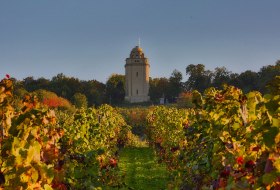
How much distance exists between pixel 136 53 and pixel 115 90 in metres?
10.2

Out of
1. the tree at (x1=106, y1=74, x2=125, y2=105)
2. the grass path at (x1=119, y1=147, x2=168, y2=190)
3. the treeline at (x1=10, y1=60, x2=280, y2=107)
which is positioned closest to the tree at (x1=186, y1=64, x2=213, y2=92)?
the treeline at (x1=10, y1=60, x2=280, y2=107)

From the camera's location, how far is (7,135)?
4512 mm


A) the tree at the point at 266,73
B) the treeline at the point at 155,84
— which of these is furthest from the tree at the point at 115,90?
the tree at the point at 266,73

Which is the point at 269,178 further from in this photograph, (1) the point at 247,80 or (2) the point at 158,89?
(2) the point at 158,89

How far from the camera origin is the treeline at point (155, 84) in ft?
214

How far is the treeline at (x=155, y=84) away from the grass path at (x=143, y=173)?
38.4 meters

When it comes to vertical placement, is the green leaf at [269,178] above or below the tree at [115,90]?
below

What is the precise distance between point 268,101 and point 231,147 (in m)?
1.95

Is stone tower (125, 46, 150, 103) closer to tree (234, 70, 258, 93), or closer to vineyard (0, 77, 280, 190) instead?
tree (234, 70, 258, 93)

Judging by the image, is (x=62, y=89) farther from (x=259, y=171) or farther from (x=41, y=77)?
(x=259, y=171)

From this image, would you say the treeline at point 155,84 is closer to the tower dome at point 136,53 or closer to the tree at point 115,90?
the tree at point 115,90

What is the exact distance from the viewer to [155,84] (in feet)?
301

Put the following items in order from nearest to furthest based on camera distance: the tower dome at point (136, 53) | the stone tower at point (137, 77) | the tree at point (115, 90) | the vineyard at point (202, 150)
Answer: the vineyard at point (202, 150) → the tree at point (115, 90) → the stone tower at point (137, 77) → the tower dome at point (136, 53)

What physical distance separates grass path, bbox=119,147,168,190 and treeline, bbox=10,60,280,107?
38.4 meters
